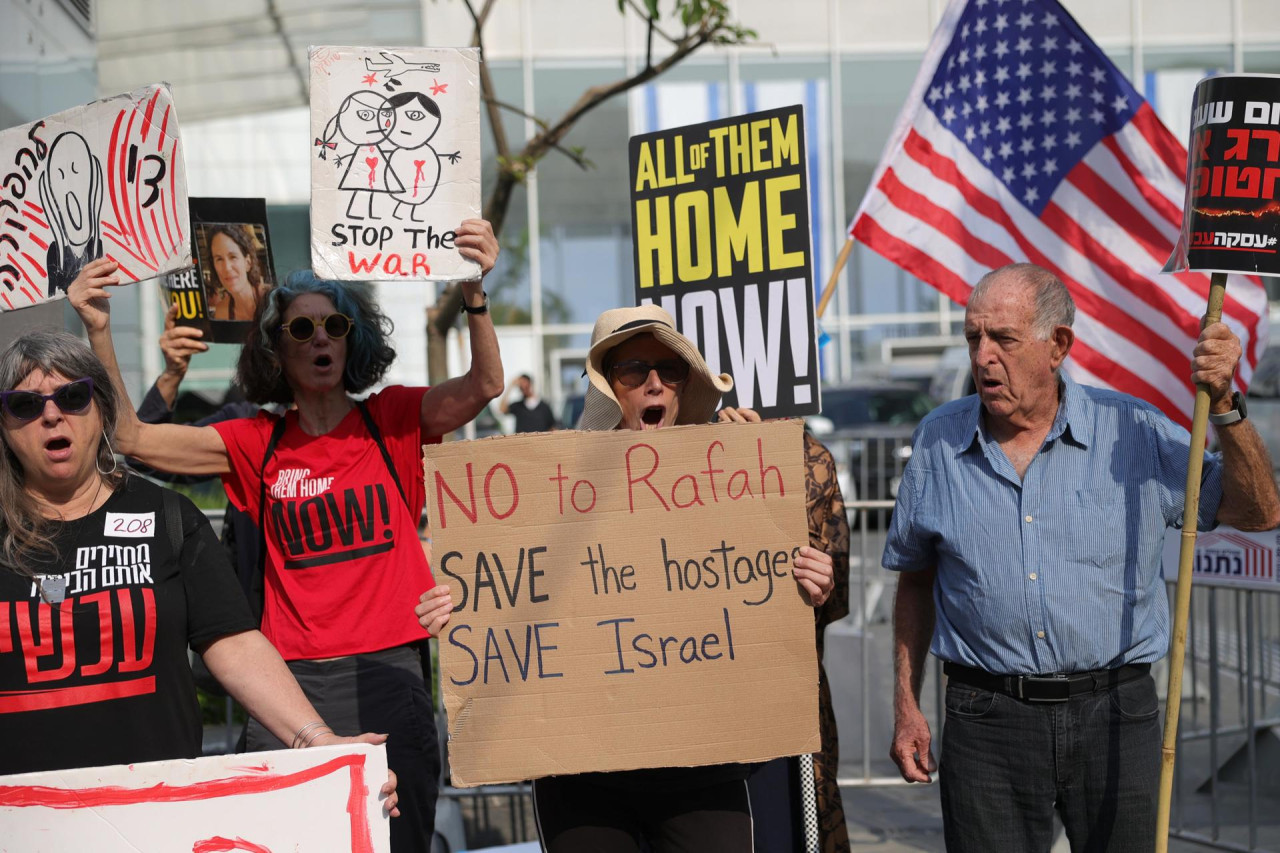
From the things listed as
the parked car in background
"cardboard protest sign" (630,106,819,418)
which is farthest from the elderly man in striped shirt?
the parked car in background

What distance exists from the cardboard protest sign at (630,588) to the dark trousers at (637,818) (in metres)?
0.15

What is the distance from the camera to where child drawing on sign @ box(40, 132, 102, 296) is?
355cm

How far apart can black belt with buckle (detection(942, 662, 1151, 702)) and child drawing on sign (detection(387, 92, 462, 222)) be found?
6.32 feet

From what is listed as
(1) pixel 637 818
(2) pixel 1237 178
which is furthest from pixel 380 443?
(2) pixel 1237 178

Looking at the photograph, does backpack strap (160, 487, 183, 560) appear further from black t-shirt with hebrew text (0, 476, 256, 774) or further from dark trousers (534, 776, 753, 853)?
dark trousers (534, 776, 753, 853)

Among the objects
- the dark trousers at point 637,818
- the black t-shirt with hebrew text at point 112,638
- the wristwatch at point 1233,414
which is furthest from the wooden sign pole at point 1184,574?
the black t-shirt with hebrew text at point 112,638

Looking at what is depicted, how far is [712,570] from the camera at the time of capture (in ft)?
9.96

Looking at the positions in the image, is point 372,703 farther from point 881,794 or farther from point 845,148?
point 845,148

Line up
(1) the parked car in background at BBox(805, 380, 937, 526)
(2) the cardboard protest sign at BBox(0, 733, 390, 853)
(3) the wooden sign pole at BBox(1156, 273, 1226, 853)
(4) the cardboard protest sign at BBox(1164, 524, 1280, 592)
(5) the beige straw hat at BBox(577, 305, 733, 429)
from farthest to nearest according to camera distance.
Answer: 1. (1) the parked car in background at BBox(805, 380, 937, 526)
2. (4) the cardboard protest sign at BBox(1164, 524, 1280, 592)
3. (5) the beige straw hat at BBox(577, 305, 733, 429)
4. (3) the wooden sign pole at BBox(1156, 273, 1226, 853)
5. (2) the cardboard protest sign at BBox(0, 733, 390, 853)

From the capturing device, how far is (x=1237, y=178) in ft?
10.7

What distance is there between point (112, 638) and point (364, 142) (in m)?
1.46

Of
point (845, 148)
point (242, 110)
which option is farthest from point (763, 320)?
point (845, 148)

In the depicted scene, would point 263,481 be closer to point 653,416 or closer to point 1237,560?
point 653,416

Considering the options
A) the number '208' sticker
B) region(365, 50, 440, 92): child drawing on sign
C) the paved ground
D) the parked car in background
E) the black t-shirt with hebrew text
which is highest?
region(365, 50, 440, 92): child drawing on sign
